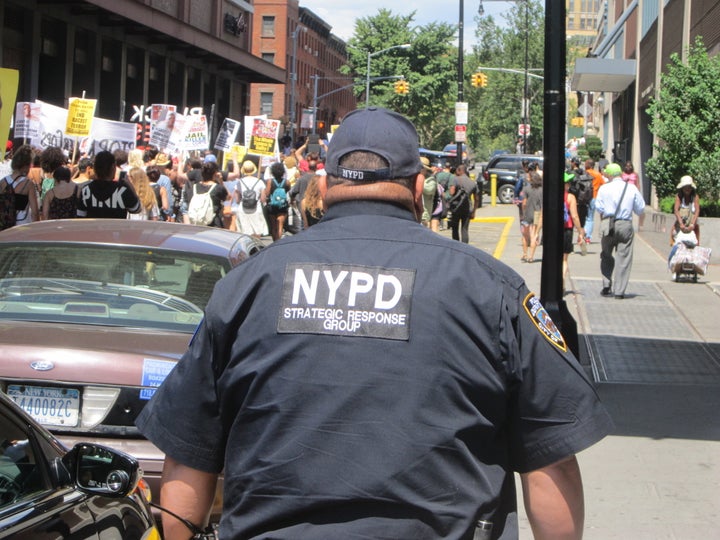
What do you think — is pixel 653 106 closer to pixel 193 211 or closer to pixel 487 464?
pixel 193 211

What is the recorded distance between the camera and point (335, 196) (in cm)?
A: 248

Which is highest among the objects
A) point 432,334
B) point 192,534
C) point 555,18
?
point 555,18

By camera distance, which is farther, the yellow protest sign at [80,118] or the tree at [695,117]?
the tree at [695,117]

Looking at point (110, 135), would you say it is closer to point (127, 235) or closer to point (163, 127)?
point (163, 127)

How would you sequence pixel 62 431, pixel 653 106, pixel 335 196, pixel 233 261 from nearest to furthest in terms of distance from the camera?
pixel 335 196 < pixel 62 431 < pixel 233 261 < pixel 653 106

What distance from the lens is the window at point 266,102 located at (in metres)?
91.4

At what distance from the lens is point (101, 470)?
2.99 meters

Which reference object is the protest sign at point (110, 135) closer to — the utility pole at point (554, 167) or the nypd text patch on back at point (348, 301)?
the utility pole at point (554, 167)

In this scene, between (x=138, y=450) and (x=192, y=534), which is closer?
(x=192, y=534)

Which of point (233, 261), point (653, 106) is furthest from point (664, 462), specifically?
point (653, 106)

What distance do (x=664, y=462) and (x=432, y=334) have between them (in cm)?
563

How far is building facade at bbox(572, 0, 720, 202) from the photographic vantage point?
27.2 meters

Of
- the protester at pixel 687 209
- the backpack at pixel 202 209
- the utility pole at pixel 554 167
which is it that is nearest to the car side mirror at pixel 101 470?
the utility pole at pixel 554 167

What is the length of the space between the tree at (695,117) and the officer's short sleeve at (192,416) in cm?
1961
